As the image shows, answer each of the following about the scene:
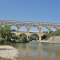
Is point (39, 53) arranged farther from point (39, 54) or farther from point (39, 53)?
point (39, 54)

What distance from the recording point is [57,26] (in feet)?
534

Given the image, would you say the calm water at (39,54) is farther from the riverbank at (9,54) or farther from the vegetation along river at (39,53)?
the riverbank at (9,54)

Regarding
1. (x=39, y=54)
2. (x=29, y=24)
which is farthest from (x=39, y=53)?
(x=29, y=24)

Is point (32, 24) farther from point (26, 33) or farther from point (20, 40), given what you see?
point (20, 40)

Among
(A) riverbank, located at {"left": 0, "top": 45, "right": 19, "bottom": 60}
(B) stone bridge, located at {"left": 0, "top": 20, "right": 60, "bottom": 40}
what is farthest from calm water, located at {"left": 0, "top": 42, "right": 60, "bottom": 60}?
(B) stone bridge, located at {"left": 0, "top": 20, "right": 60, "bottom": 40}

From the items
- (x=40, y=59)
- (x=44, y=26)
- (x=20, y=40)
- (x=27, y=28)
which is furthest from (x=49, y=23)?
(x=40, y=59)

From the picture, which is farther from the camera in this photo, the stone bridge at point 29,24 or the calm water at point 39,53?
the stone bridge at point 29,24

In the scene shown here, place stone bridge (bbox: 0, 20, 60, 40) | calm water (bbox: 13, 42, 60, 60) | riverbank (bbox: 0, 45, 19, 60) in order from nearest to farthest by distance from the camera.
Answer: riverbank (bbox: 0, 45, 19, 60)
calm water (bbox: 13, 42, 60, 60)
stone bridge (bbox: 0, 20, 60, 40)

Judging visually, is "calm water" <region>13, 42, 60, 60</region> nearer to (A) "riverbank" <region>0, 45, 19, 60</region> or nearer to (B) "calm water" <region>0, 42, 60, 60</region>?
(B) "calm water" <region>0, 42, 60, 60</region>

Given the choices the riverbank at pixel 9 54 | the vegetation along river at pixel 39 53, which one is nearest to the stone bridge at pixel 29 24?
the vegetation along river at pixel 39 53

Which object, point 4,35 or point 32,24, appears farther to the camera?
point 32,24

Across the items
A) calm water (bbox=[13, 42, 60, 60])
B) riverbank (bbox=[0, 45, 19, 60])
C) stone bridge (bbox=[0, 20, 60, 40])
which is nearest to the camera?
riverbank (bbox=[0, 45, 19, 60])

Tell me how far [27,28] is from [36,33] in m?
6.75

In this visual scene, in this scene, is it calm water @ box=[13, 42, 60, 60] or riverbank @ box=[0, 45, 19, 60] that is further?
calm water @ box=[13, 42, 60, 60]
